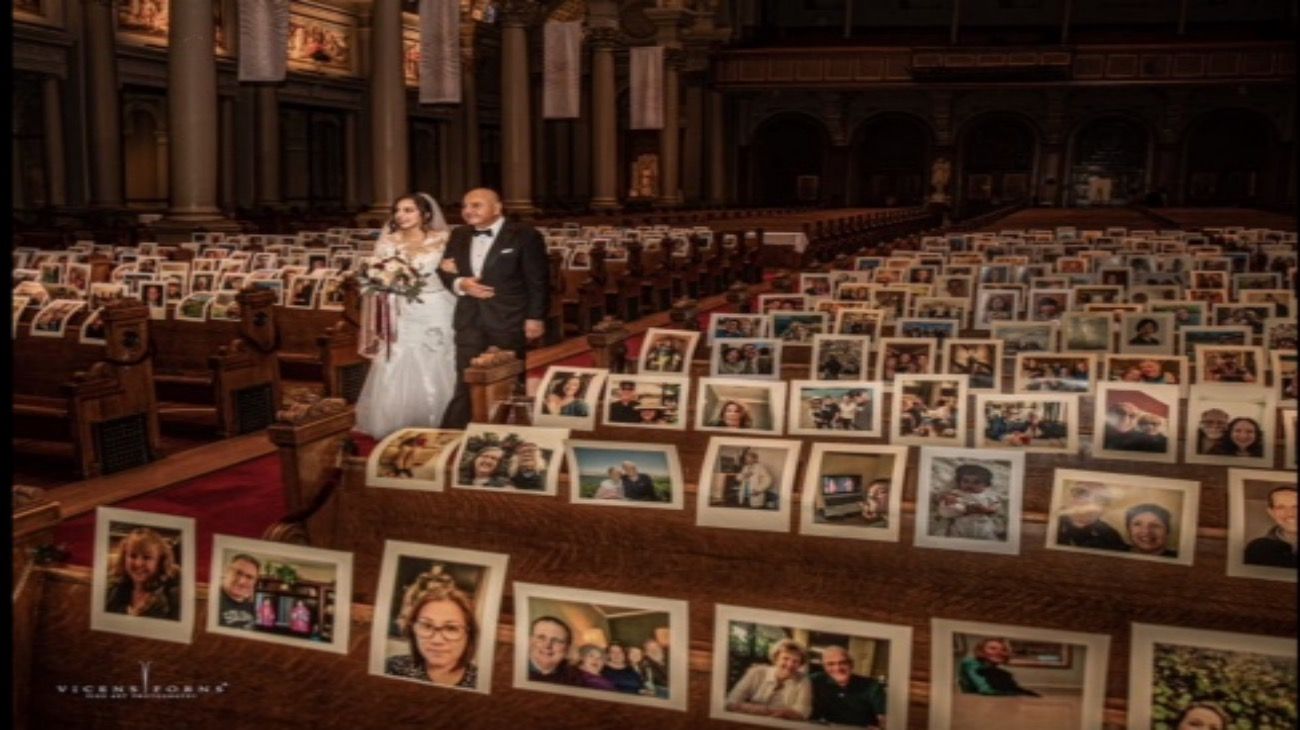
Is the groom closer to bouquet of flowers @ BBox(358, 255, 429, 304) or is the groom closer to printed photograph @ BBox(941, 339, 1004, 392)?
bouquet of flowers @ BBox(358, 255, 429, 304)

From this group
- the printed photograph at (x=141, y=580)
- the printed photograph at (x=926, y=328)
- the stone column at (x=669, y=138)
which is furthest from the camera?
the stone column at (x=669, y=138)

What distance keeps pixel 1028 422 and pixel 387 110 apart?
674 inches

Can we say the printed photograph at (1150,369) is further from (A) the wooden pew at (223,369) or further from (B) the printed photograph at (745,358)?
(A) the wooden pew at (223,369)

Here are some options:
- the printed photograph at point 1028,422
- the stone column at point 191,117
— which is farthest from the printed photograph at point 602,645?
the stone column at point 191,117

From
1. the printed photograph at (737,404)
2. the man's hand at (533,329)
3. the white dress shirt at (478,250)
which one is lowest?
the printed photograph at (737,404)

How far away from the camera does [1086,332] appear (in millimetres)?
6738

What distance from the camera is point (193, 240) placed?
16.0 meters

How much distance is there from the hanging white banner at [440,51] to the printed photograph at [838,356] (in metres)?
14.9

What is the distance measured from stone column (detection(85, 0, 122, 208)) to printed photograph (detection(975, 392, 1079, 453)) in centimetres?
2237

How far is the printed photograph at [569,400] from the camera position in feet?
16.8

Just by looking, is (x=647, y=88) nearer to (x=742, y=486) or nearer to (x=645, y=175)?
(x=645, y=175)

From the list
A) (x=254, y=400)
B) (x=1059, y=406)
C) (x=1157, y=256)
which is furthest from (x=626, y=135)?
(x=1059, y=406)

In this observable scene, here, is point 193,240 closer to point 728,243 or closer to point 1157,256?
point 728,243

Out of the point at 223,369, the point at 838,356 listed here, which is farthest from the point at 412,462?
the point at 223,369
